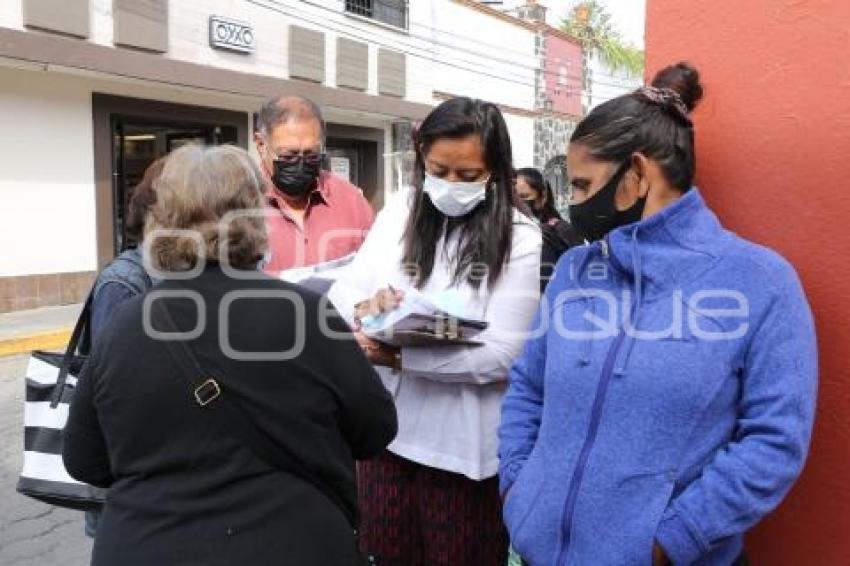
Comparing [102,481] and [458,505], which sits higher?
[102,481]

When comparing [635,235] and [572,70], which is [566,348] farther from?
[572,70]

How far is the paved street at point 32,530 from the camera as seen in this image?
351 cm

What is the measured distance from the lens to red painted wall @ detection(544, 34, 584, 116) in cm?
1936

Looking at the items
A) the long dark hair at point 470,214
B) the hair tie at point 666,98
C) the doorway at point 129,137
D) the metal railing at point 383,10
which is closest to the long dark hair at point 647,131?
the hair tie at point 666,98

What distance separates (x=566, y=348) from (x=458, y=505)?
0.70 metres

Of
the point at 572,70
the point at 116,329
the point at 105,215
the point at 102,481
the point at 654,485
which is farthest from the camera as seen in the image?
the point at 572,70

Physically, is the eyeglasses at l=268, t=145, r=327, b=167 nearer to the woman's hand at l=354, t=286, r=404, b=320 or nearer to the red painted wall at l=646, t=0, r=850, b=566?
the woman's hand at l=354, t=286, r=404, b=320

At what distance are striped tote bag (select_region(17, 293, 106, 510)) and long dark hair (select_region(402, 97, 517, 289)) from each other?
1002 millimetres

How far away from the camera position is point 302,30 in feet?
41.7

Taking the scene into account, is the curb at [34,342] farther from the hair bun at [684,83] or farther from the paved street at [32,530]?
the hair bun at [684,83]

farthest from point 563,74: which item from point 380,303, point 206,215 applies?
point 206,215

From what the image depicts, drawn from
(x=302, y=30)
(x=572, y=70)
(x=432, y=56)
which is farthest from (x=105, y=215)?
(x=572, y=70)

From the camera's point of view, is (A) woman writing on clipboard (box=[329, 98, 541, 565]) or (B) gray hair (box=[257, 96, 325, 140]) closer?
(A) woman writing on clipboard (box=[329, 98, 541, 565])

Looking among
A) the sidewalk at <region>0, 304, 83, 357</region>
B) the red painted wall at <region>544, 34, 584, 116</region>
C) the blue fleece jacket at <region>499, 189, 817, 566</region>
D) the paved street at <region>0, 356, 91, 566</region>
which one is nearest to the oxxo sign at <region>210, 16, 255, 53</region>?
the sidewalk at <region>0, 304, 83, 357</region>
